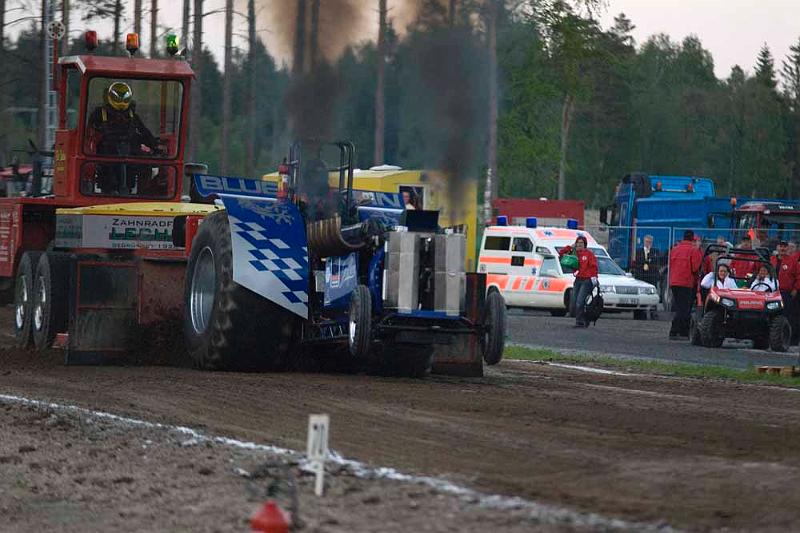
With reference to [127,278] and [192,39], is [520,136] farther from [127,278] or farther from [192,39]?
[127,278]

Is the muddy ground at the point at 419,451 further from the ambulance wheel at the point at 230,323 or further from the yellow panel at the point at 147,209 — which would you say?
the yellow panel at the point at 147,209

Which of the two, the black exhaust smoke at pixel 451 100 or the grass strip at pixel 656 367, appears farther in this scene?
the grass strip at pixel 656 367

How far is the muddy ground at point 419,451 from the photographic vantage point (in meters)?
7.00

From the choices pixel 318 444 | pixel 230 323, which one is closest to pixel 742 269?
pixel 230 323

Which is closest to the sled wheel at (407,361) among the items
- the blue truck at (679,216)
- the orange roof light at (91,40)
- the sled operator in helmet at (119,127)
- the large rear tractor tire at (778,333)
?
the sled operator in helmet at (119,127)

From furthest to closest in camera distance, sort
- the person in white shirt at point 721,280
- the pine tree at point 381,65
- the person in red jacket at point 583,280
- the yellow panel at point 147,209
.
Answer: the person in red jacket at point 583,280
the person in white shirt at point 721,280
the yellow panel at point 147,209
the pine tree at point 381,65

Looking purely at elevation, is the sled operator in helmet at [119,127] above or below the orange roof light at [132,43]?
below

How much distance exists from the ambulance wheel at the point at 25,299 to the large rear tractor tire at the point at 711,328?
11226mm

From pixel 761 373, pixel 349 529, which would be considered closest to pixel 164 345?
pixel 761 373

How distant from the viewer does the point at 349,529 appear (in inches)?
260

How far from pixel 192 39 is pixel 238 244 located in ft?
67.8

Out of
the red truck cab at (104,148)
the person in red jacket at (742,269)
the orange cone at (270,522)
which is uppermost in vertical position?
the red truck cab at (104,148)

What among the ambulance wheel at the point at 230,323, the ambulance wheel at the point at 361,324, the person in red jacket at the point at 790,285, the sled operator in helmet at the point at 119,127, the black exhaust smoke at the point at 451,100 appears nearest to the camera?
the ambulance wheel at the point at 361,324

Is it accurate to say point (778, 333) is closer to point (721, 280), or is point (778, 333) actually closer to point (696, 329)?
point (721, 280)
